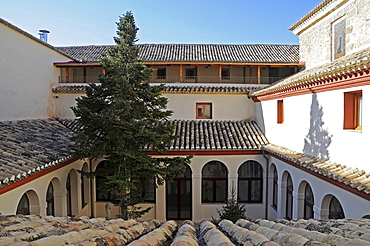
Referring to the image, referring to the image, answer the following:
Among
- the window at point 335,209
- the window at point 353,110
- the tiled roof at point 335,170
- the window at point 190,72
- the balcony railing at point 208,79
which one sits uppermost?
the window at point 190,72

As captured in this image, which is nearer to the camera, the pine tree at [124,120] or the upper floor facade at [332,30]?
the pine tree at [124,120]

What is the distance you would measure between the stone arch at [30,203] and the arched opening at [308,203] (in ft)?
28.7

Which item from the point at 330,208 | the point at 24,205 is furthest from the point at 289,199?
the point at 24,205

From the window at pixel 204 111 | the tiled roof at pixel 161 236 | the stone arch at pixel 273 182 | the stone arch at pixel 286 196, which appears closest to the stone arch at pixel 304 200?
the stone arch at pixel 286 196

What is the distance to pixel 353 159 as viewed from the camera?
6824 mm

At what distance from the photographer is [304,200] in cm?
968

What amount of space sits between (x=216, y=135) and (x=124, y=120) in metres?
5.48

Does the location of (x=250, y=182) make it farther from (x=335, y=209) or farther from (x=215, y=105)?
(x=335, y=209)

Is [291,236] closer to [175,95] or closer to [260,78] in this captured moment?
[175,95]

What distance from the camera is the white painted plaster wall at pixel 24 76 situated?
11242mm

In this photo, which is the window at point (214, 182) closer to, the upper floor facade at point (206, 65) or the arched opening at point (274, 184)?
the arched opening at point (274, 184)

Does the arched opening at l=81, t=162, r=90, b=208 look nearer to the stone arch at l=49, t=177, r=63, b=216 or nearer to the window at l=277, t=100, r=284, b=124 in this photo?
the stone arch at l=49, t=177, r=63, b=216

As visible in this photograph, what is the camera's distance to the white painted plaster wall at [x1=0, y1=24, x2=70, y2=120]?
11.2 meters

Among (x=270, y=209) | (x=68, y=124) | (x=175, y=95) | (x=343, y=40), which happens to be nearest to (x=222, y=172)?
(x=270, y=209)
